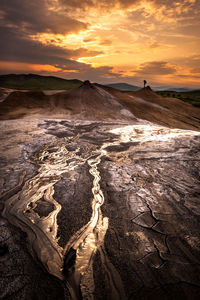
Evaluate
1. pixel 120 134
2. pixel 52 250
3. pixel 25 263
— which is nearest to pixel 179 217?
pixel 52 250

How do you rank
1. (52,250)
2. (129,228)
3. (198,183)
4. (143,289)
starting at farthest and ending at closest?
(198,183)
(129,228)
(52,250)
(143,289)

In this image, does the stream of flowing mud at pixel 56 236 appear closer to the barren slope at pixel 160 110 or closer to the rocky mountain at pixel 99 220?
the rocky mountain at pixel 99 220

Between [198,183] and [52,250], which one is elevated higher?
[198,183]

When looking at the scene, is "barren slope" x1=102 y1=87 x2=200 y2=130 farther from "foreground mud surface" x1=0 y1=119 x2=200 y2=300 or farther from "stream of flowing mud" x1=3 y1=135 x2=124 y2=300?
"stream of flowing mud" x1=3 y1=135 x2=124 y2=300

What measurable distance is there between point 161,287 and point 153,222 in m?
0.85

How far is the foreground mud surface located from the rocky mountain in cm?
1

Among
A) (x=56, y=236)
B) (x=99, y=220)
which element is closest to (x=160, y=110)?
(x=99, y=220)

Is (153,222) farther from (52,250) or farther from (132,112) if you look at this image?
(132,112)

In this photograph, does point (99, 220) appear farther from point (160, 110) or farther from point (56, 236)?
point (160, 110)

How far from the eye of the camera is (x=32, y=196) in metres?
2.92

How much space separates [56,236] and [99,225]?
2.05 feet

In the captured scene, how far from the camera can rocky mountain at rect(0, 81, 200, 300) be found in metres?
1.61

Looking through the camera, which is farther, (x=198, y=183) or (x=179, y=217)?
(x=198, y=183)

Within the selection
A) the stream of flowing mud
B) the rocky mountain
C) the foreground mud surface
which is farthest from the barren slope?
the stream of flowing mud
